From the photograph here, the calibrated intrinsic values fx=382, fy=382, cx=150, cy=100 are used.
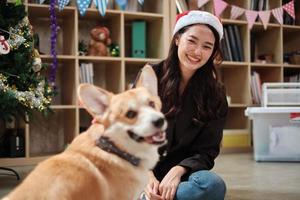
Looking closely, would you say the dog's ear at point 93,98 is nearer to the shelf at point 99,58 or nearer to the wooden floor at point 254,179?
the wooden floor at point 254,179

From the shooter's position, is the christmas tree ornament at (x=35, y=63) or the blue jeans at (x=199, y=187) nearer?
the blue jeans at (x=199, y=187)

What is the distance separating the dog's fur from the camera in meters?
0.88

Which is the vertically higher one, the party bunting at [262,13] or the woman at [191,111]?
the party bunting at [262,13]

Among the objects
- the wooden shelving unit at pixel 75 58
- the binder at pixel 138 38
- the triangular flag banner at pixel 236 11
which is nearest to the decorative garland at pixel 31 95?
the wooden shelving unit at pixel 75 58

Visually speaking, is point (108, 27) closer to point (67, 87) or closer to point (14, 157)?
point (67, 87)

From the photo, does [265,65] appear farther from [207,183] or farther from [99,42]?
[207,183]

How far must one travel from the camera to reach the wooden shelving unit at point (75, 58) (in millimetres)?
3023

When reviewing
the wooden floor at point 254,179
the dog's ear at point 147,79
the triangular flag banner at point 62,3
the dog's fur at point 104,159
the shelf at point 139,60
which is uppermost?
the triangular flag banner at point 62,3

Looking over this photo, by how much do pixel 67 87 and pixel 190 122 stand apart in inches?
72.3

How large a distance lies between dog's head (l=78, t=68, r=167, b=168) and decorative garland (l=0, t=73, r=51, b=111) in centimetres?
148

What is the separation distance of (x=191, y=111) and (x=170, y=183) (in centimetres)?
31

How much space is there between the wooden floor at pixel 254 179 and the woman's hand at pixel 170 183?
1.70 feet

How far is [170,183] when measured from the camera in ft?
4.83

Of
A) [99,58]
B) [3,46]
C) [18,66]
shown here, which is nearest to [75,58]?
[99,58]
